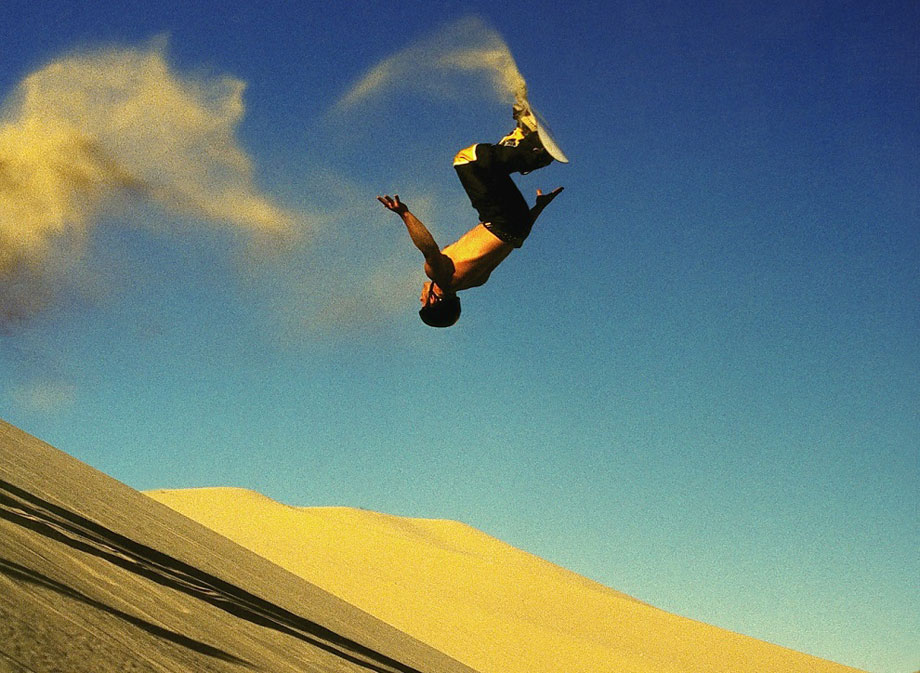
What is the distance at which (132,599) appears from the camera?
138 inches

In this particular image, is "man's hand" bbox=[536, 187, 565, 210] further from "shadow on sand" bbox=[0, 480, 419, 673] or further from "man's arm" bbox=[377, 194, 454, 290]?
"shadow on sand" bbox=[0, 480, 419, 673]

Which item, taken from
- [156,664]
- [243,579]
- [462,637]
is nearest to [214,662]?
[156,664]

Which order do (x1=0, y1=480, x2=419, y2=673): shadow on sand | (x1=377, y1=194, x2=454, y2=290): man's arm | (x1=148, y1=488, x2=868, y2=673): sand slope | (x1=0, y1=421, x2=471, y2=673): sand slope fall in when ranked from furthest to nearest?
(x1=148, y1=488, x2=868, y2=673): sand slope < (x1=377, y1=194, x2=454, y2=290): man's arm < (x1=0, y1=480, x2=419, y2=673): shadow on sand < (x1=0, y1=421, x2=471, y2=673): sand slope

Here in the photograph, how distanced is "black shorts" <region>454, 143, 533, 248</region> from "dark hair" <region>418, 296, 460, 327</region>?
49cm

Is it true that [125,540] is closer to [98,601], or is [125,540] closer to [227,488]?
[98,601]

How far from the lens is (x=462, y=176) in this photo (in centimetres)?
492

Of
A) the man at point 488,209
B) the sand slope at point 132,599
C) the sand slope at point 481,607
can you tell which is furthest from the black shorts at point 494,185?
the sand slope at point 481,607

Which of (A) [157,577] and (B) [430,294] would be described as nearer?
(A) [157,577]

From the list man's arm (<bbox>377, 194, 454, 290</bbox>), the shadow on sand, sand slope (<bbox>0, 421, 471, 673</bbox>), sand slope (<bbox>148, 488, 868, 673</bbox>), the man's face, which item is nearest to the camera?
sand slope (<bbox>0, 421, 471, 673</bbox>)

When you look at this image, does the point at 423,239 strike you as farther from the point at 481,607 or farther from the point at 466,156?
the point at 481,607

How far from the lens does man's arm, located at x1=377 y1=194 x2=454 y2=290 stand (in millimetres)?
4691

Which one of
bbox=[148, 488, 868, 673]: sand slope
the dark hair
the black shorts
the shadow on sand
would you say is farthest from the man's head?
bbox=[148, 488, 868, 673]: sand slope

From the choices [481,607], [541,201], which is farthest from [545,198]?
[481,607]

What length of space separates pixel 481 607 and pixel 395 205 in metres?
23.1
